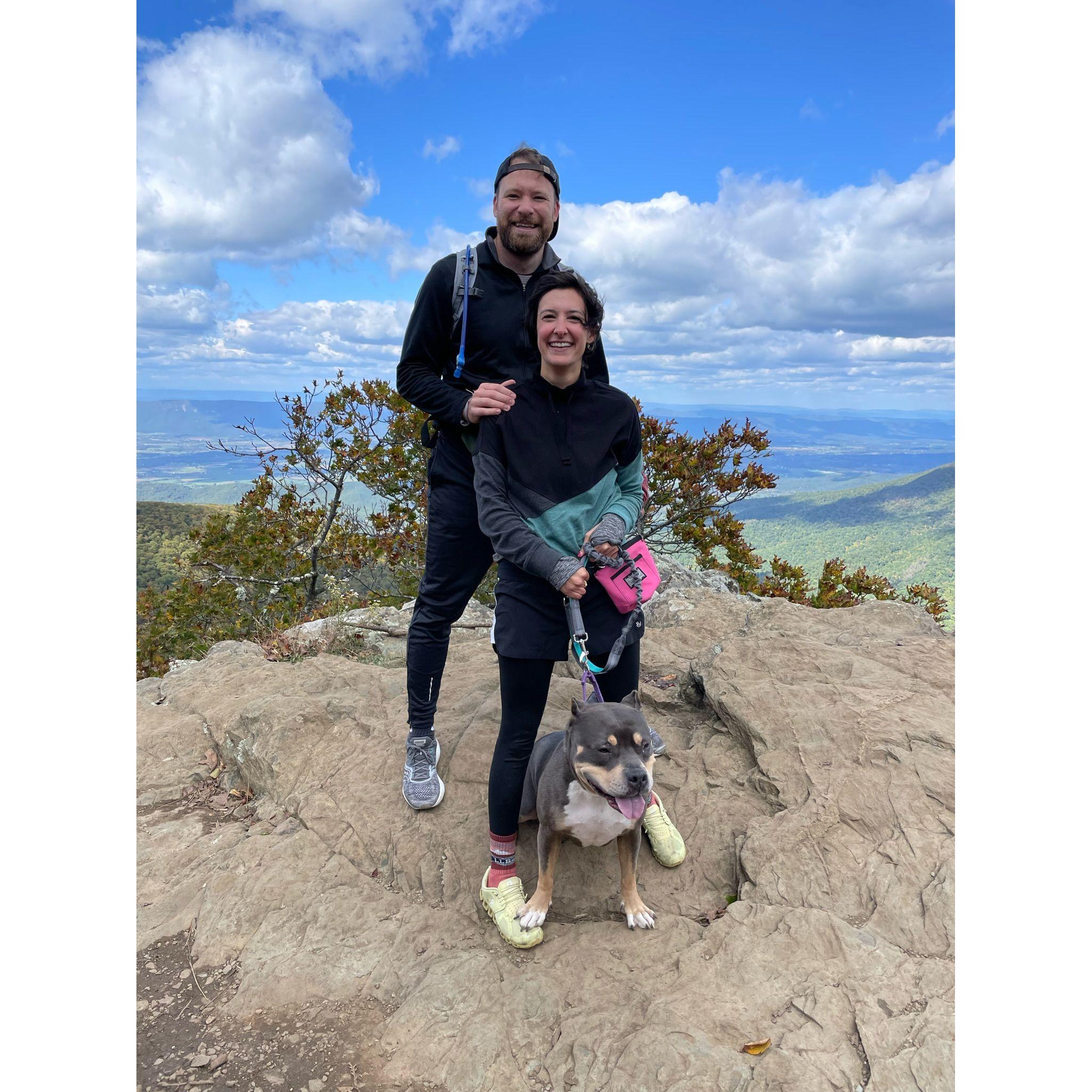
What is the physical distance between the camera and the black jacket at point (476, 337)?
353 cm

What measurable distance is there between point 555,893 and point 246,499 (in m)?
8.85

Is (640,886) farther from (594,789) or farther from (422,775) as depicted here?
(422,775)

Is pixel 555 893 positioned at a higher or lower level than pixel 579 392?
lower

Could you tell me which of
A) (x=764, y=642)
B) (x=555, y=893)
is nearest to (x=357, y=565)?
(x=764, y=642)

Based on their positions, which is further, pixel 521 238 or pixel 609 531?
pixel 521 238

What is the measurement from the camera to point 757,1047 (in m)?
2.45

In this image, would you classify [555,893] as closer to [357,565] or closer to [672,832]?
[672,832]

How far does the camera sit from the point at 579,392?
3.18 metres

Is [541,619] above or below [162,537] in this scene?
above

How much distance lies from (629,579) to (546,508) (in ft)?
1.63

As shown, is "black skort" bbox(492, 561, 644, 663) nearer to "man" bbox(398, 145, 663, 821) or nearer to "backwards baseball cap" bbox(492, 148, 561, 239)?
"man" bbox(398, 145, 663, 821)

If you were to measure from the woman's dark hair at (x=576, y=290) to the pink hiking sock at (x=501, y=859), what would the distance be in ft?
7.75

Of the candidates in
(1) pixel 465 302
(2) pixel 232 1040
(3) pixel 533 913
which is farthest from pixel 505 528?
(2) pixel 232 1040

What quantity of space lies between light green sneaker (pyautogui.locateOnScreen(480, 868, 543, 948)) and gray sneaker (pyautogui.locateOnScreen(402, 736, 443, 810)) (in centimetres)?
72
